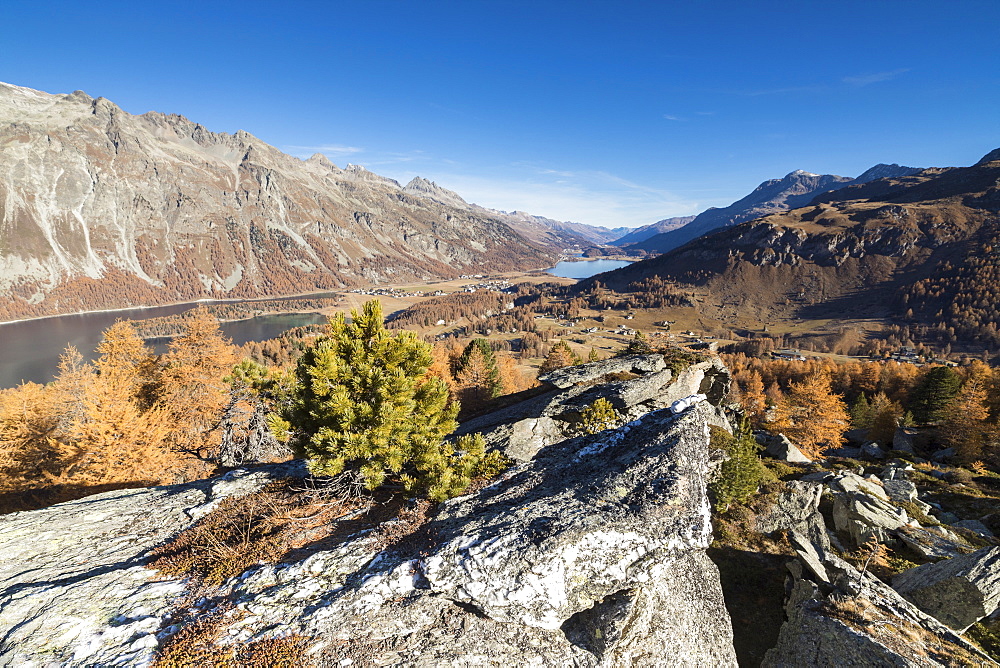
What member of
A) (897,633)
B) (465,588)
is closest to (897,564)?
(897,633)

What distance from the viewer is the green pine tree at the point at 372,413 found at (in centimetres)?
1160

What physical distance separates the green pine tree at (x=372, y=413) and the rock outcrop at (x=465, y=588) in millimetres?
1390

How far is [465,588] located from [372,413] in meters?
5.60

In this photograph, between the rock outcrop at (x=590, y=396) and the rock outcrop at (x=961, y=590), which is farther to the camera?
the rock outcrop at (x=590, y=396)

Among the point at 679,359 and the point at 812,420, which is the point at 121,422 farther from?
the point at 812,420

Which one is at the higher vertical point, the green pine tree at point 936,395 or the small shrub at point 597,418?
the small shrub at point 597,418

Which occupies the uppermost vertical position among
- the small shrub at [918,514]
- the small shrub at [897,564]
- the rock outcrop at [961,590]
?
the rock outcrop at [961,590]

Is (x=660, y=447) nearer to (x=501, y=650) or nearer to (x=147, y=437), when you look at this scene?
(x=501, y=650)

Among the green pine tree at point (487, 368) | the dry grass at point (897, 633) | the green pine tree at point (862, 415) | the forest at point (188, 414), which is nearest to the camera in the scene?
the dry grass at point (897, 633)

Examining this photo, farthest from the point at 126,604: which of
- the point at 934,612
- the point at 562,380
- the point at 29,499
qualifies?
the point at 29,499

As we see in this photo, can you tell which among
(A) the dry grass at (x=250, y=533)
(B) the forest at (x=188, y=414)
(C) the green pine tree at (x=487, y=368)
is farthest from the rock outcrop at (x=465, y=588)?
(C) the green pine tree at (x=487, y=368)

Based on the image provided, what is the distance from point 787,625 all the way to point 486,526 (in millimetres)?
11138

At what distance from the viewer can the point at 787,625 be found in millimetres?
12297

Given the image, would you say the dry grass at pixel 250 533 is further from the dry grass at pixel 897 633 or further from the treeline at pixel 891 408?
the treeline at pixel 891 408
